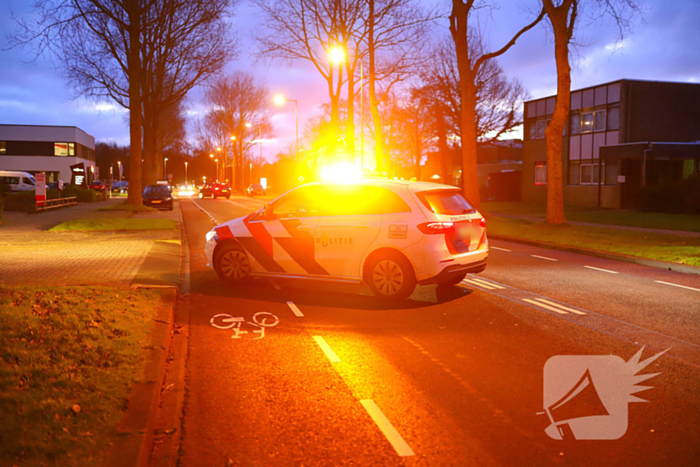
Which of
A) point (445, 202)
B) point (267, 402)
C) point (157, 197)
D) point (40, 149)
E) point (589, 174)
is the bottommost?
point (267, 402)

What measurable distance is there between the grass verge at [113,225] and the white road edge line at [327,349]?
1534 cm

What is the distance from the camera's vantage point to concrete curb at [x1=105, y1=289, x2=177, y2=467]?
3.79 m

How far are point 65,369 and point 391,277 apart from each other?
15.8ft

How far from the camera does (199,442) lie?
4246 millimetres

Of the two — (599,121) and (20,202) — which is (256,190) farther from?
(599,121)

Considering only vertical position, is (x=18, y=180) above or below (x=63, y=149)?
below

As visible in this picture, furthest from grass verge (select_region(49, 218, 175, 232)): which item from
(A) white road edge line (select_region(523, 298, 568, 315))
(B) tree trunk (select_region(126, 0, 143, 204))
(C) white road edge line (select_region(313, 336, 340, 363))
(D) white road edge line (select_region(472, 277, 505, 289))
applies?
(C) white road edge line (select_region(313, 336, 340, 363))

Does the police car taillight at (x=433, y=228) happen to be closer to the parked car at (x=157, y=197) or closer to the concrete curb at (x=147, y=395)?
the concrete curb at (x=147, y=395)

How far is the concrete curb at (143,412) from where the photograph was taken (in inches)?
149

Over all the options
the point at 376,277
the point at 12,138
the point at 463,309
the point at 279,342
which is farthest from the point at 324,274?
the point at 12,138

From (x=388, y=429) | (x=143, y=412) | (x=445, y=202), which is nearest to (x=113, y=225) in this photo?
(x=445, y=202)

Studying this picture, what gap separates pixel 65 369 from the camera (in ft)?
17.2

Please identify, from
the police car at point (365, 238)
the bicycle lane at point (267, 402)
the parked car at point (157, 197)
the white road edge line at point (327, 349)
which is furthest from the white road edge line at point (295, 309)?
the parked car at point (157, 197)

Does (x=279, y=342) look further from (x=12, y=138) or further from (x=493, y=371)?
(x=12, y=138)
